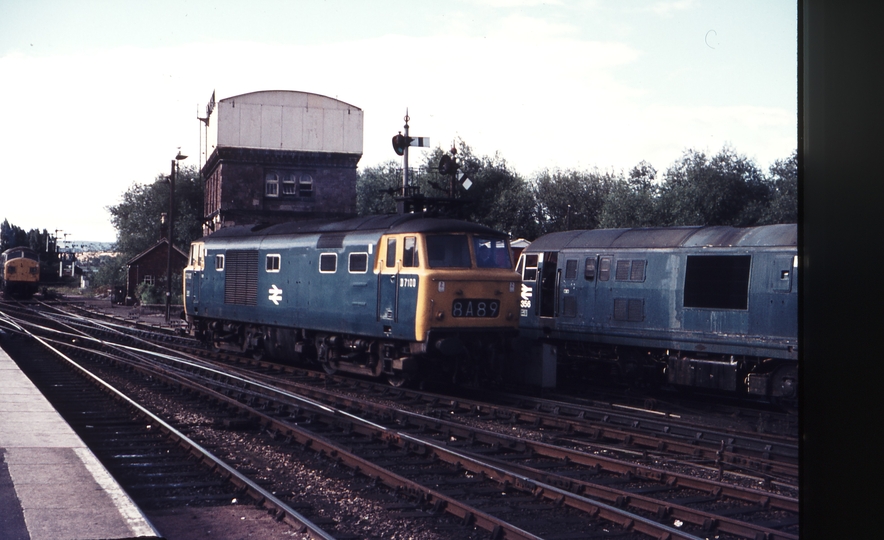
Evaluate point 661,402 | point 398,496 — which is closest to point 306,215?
point 661,402

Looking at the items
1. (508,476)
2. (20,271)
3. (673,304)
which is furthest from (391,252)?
(20,271)

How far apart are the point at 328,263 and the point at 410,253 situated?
9.28 ft

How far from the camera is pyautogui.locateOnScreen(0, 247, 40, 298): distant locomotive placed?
53281 mm

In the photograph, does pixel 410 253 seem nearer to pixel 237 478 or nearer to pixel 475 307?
pixel 475 307

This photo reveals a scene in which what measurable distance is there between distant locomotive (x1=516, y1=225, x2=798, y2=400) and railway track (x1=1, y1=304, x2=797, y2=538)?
422 centimetres

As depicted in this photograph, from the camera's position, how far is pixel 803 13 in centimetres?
146

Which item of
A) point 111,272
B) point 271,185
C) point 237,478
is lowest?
point 237,478

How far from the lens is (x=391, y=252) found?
15.3m

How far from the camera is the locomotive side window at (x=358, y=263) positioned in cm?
1602

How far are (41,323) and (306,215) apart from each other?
12.9 m

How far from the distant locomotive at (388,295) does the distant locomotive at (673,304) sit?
2370 mm

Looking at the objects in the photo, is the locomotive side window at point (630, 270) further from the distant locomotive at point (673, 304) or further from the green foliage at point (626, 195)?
the green foliage at point (626, 195)

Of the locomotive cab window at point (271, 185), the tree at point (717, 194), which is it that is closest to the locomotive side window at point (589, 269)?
the tree at point (717, 194)

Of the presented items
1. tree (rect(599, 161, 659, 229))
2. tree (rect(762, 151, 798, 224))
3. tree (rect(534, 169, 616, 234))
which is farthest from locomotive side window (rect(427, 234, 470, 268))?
tree (rect(534, 169, 616, 234))
